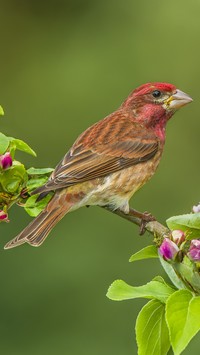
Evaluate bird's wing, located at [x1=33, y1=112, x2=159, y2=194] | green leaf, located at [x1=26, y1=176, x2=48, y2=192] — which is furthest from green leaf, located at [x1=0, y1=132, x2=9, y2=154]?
bird's wing, located at [x1=33, y1=112, x2=159, y2=194]

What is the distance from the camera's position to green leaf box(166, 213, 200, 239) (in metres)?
3.56

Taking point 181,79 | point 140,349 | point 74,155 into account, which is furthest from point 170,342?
point 181,79

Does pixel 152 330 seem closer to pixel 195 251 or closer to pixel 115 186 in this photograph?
pixel 195 251

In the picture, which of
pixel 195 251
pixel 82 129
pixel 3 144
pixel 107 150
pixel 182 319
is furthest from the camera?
pixel 82 129

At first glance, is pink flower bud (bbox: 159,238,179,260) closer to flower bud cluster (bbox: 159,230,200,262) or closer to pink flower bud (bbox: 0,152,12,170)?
flower bud cluster (bbox: 159,230,200,262)

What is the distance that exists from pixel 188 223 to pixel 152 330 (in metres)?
0.32

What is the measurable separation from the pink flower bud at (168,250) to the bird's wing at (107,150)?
148 centimetres

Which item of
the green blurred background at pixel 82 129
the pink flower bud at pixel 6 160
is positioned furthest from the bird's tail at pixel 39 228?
the green blurred background at pixel 82 129

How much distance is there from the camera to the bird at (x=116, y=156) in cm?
509

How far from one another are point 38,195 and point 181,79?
8489 millimetres

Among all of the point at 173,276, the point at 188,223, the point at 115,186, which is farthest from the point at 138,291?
the point at 115,186

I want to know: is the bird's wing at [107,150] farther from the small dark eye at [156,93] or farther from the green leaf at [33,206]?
the green leaf at [33,206]

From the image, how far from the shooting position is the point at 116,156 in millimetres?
5551

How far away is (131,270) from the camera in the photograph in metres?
9.33
